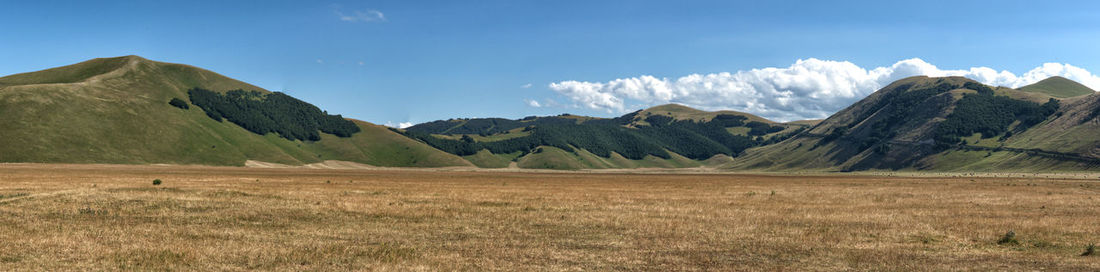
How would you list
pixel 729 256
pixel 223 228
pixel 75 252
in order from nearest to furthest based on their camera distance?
pixel 75 252 → pixel 729 256 → pixel 223 228

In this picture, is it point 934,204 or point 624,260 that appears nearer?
point 624,260

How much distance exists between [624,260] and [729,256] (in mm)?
3759

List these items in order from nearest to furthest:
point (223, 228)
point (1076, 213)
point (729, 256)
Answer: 1. point (729, 256)
2. point (223, 228)
3. point (1076, 213)

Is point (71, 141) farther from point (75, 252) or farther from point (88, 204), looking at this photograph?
point (75, 252)

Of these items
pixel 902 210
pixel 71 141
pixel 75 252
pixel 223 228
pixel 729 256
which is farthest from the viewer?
pixel 71 141

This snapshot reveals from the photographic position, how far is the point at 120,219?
29.3 m

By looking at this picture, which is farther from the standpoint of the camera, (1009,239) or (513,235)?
(513,235)

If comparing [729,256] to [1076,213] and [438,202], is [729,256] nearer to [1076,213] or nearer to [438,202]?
[438,202]

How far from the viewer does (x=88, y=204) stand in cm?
3525

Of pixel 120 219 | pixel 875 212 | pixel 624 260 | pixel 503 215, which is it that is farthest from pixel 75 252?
pixel 875 212

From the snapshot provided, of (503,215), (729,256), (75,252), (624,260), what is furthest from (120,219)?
(729,256)

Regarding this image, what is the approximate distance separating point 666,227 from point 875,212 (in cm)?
1701

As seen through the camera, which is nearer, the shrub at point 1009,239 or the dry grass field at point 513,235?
the dry grass field at point 513,235

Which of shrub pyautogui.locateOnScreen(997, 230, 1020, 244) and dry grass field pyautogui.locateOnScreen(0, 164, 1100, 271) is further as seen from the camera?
shrub pyautogui.locateOnScreen(997, 230, 1020, 244)
